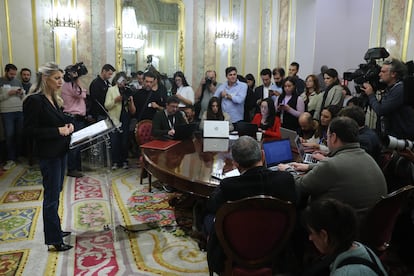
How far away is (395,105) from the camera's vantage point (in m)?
3.46

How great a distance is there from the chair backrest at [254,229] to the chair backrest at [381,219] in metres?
0.48

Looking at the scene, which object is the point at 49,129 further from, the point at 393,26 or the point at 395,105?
the point at 393,26

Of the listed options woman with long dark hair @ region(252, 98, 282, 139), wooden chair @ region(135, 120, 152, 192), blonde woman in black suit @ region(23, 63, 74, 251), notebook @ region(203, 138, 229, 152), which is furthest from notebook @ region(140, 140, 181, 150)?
woman with long dark hair @ region(252, 98, 282, 139)

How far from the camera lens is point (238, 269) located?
2025mm

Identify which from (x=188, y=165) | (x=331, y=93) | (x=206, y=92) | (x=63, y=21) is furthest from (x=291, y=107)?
(x=63, y=21)

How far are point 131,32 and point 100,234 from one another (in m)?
4.41

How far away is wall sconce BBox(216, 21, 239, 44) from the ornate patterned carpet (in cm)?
357

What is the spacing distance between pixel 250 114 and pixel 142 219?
267 centimetres

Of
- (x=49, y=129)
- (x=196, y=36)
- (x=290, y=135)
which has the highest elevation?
(x=196, y=36)

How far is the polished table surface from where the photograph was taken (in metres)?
2.70

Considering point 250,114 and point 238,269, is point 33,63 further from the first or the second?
point 238,269

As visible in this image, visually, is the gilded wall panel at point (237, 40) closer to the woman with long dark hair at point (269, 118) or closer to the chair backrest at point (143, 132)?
the woman with long dark hair at point (269, 118)

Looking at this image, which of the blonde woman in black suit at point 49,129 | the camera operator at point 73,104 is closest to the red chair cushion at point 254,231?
the blonde woman in black suit at point 49,129

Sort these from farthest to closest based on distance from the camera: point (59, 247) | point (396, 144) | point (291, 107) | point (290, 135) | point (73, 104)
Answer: point (73, 104) < point (291, 107) < point (290, 135) < point (59, 247) < point (396, 144)
